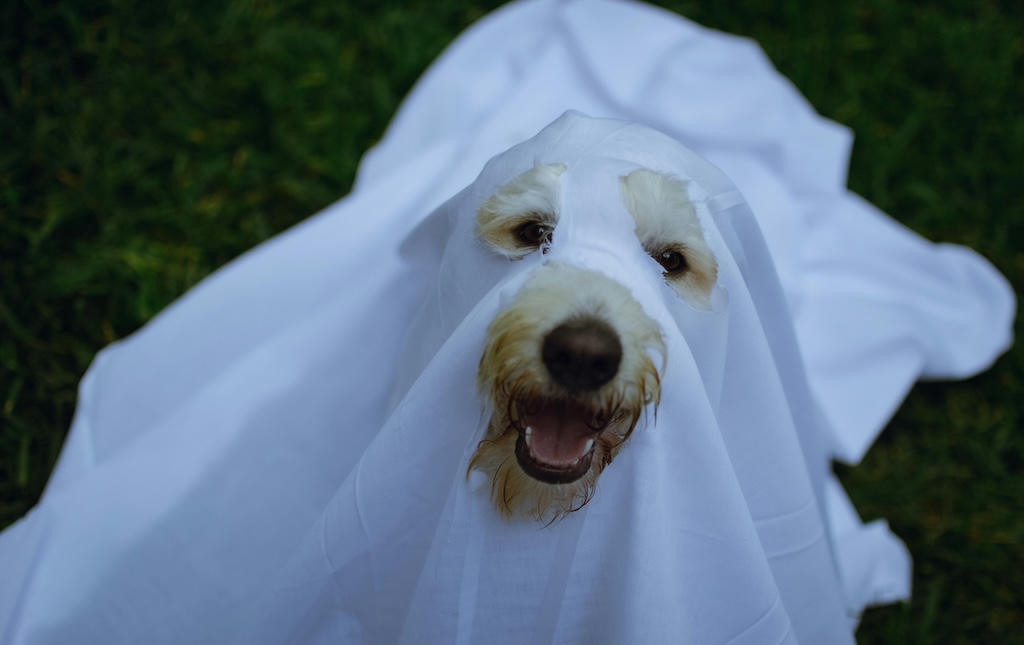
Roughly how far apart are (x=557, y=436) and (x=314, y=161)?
270cm

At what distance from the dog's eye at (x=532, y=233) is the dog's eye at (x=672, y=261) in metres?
0.27

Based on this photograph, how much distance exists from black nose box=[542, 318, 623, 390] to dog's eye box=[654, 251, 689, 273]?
32 centimetres

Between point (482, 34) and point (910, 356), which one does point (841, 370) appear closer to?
point (910, 356)

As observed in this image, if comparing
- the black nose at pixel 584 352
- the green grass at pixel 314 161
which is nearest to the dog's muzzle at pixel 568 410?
the black nose at pixel 584 352

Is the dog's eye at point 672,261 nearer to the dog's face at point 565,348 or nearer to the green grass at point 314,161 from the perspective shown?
the dog's face at point 565,348

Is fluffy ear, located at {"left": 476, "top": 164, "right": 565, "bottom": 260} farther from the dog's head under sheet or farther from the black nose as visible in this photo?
the black nose

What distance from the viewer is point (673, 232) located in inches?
74.5

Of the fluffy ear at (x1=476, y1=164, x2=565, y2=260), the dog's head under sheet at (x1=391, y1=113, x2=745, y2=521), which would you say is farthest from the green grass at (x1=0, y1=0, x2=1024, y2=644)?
the fluffy ear at (x1=476, y1=164, x2=565, y2=260)

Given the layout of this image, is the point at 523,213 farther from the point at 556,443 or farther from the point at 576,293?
the point at 556,443

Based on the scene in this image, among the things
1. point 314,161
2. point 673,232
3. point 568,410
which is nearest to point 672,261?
point 673,232

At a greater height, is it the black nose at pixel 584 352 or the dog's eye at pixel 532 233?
the dog's eye at pixel 532 233

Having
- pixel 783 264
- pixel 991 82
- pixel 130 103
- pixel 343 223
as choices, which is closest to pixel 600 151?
pixel 343 223

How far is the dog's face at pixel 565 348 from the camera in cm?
173

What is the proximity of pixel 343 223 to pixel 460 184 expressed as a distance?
504 mm
